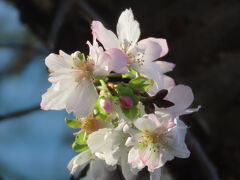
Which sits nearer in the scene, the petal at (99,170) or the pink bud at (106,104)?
the pink bud at (106,104)

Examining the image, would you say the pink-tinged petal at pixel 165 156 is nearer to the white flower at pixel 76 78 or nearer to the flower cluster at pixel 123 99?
the flower cluster at pixel 123 99

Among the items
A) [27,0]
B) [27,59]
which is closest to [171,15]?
[27,0]

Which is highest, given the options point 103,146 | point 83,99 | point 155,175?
point 83,99

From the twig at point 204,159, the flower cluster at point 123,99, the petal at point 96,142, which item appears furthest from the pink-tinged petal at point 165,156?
the twig at point 204,159

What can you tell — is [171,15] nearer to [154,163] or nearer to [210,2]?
[210,2]

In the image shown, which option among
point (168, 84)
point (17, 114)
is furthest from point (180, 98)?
point (17, 114)

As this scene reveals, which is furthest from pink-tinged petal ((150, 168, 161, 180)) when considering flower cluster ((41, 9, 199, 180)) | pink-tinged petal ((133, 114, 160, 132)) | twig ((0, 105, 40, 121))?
twig ((0, 105, 40, 121))

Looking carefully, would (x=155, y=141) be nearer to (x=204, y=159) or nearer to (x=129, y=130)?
(x=129, y=130)
